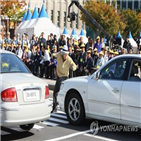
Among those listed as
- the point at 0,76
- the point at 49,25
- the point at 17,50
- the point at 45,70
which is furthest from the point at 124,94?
the point at 49,25

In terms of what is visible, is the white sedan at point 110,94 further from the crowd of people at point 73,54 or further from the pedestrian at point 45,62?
the pedestrian at point 45,62

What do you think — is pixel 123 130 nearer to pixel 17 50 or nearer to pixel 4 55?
pixel 4 55

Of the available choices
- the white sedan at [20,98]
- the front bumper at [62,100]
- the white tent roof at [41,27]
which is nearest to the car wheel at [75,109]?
the front bumper at [62,100]

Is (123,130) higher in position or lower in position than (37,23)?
lower

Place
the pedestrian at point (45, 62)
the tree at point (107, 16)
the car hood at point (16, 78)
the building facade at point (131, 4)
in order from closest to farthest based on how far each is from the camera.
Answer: the car hood at point (16, 78) → the pedestrian at point (45, 62) → the tree at point (107, 16) → the building facade at point (131, 4)

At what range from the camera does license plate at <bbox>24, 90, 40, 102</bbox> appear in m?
6.58

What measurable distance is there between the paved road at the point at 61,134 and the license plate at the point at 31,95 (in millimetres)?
854

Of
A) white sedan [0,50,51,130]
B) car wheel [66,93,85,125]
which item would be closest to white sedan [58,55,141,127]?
car wheel [66,93,85,125]

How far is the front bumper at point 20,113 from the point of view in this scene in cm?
625

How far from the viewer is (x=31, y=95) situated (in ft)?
21.9

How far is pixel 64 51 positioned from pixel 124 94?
9.84 ft

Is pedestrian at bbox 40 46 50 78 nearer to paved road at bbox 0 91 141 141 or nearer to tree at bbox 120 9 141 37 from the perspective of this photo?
paved road at bbox 0 91 141 141

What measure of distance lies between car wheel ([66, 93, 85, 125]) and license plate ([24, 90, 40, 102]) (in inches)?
59.4

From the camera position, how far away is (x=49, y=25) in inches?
1134
